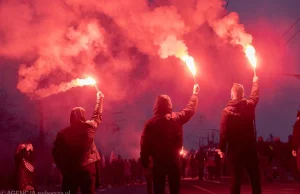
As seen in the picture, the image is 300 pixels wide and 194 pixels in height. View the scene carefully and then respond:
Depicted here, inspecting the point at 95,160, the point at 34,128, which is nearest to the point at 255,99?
the point at 95,160

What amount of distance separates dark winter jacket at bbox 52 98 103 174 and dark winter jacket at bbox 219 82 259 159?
7.71ft

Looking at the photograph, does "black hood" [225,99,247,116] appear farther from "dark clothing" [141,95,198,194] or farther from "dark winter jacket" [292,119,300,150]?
"dark winter jacket" [292,119,300,150]

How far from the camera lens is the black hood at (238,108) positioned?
7434 mm

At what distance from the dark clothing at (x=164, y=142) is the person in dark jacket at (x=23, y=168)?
5.03 m

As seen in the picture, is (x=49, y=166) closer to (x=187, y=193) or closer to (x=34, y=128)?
(x=34, y=128)

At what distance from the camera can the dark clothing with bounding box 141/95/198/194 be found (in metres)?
6.52

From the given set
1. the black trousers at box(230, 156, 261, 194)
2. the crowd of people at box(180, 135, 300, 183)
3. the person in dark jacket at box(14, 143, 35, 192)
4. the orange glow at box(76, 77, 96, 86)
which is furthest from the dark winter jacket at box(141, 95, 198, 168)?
the crowd of people at box(180, 135, 300, 183)

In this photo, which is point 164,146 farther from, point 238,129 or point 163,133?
point 238,129

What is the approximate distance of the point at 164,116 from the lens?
263 inches

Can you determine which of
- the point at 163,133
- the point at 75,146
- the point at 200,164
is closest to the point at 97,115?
the point at 75,146

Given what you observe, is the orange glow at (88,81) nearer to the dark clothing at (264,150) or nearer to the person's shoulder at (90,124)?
the person's shoulder at (90,124)

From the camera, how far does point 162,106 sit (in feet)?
22.2

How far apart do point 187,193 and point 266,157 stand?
7.35 m

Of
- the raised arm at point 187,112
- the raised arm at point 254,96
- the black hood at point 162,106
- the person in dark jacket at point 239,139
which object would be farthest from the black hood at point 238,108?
the black hood at point 162,106
